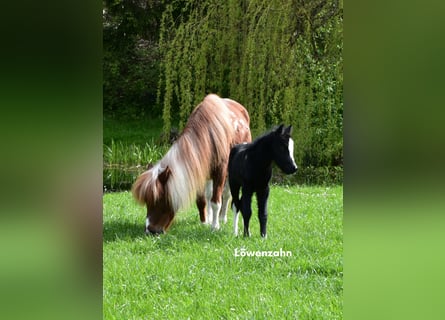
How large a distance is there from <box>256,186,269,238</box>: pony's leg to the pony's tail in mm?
412

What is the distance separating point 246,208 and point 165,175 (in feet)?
1.06

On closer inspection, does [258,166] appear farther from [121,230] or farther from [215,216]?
[121,230]

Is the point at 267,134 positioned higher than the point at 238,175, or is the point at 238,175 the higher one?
the point at 267,134

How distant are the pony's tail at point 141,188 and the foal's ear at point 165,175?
0.15 feet

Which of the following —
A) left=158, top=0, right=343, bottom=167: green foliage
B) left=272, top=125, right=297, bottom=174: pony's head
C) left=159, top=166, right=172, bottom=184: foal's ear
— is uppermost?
left=158, top=0, right=343, bottom=167: green foliage

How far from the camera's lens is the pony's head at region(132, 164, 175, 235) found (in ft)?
8.00

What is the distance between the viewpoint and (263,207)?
94.0 inches

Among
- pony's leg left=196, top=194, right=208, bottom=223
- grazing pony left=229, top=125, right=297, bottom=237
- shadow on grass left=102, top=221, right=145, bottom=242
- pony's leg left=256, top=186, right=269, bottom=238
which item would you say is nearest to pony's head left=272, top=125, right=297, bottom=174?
grazing pony left=229, top=125, right=297, bottom=237

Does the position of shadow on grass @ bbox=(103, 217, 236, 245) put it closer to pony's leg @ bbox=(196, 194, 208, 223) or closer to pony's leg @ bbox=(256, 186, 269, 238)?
pony's leg @ bbox=(196, 194, 208, 223)
